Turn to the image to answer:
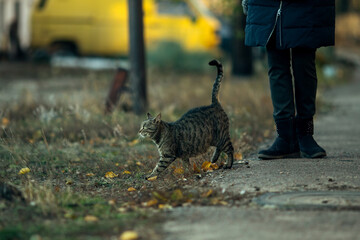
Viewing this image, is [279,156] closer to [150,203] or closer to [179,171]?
[179,171]

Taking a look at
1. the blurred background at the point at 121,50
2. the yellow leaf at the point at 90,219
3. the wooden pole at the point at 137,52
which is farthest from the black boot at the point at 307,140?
the blurred background at the point at 121,50

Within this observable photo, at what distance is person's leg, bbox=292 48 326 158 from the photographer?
19.4 ft

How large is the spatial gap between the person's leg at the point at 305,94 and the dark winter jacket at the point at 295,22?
0.57 feet

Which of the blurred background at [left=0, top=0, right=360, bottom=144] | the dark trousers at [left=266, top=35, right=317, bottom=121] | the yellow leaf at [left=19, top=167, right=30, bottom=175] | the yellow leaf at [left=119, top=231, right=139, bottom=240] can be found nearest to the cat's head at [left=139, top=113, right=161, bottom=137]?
the dark trousers at [left=266, top=35, right=317, bottom=121]

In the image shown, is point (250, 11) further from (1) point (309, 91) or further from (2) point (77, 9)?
(2) point (77, 9)

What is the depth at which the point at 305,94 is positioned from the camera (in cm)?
599

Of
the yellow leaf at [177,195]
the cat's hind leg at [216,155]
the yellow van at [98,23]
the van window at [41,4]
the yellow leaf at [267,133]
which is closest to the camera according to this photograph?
the yellow leaf at [177,195]

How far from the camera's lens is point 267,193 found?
4.98 meters

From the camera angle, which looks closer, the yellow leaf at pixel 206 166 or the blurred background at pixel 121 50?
the yellow leaf at pixel 206 166

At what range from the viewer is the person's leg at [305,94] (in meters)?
5.91

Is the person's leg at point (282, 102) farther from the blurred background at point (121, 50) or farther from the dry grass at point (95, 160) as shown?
the blurred background at point (121, 50)

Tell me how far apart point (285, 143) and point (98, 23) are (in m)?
13.0

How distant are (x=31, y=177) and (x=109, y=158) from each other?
1.01m

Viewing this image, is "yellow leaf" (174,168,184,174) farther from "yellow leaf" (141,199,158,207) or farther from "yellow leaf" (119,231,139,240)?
"yellow leaf" (119,231,139,240)
